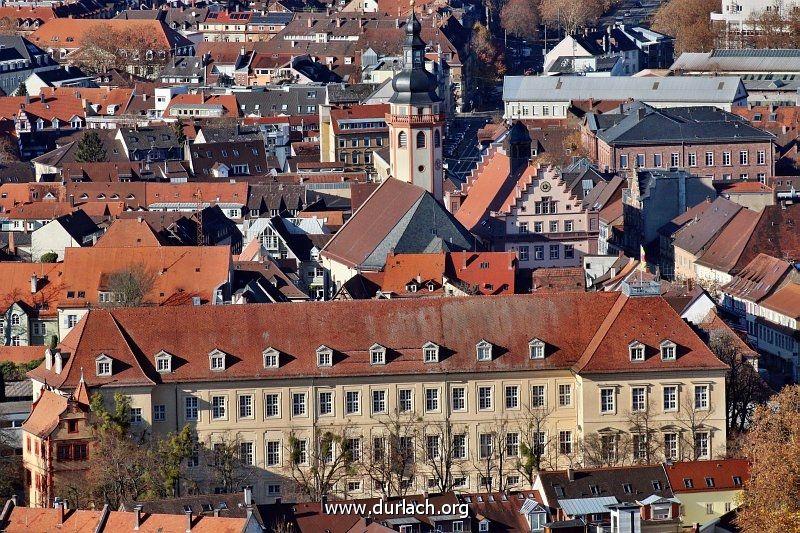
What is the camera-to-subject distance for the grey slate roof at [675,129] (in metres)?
152

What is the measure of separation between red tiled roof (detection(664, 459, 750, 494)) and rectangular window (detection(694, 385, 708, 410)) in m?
4.77

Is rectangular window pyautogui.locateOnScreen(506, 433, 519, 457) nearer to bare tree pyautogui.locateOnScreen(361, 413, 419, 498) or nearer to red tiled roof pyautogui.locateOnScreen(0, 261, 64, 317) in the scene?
bare tree pyautogui.locateOnScreen(361, 413, 419, 498)

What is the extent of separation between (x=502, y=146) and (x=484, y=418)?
47.1 metres

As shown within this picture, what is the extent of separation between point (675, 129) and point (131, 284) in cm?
5416

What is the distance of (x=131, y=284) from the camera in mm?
106375

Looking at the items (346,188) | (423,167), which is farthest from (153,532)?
(346,188)

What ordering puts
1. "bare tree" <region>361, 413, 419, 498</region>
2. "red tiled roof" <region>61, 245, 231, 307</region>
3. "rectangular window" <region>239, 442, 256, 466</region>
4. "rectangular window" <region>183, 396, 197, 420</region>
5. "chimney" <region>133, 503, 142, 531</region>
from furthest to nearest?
"red tiled roof" <region>61, 245, 231, 307</region> < "rectangular window" <region>183, 396, 197, 420</region> < "rectangular window" <region>239, 442, 256, 466</region> < "bare tree" <region>361, 413, 419, 498</region> < "chimney" <region>133, 503, 142, 531</region>

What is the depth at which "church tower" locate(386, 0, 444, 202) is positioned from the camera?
121 m

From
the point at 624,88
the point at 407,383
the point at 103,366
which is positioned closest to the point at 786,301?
the point at 407,383

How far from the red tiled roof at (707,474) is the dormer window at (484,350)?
7931mm

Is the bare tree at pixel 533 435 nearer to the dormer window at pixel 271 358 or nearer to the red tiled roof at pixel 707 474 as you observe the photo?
the red tiled roof at pixel 707 474

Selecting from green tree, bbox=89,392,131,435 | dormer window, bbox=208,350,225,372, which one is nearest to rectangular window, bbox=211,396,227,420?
dormer window, bbox=208,350,225,372

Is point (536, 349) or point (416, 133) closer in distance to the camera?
point (536, 349)

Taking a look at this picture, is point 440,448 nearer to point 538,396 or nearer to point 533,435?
point 533,435
